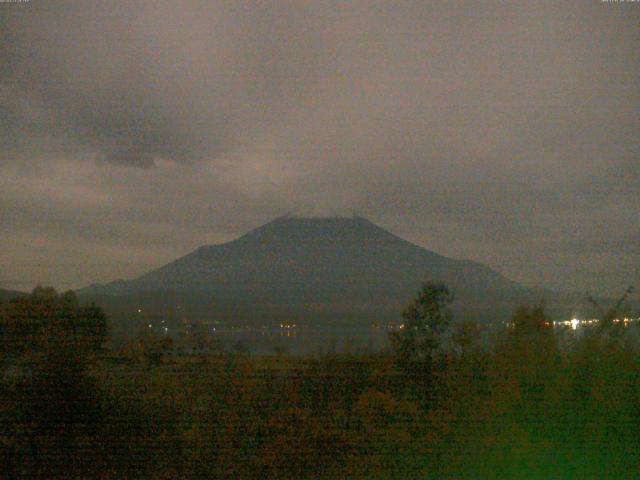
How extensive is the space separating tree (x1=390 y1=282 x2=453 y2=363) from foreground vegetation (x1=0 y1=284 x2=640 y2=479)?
2 centimetres

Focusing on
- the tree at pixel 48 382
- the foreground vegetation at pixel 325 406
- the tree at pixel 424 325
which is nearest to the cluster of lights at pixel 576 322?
the foreground vegetation at pixel 325 406

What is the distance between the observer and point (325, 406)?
572 centimetres

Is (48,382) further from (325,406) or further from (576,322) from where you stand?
(576,322)

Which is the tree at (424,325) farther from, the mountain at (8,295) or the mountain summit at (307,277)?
the mountain at (8,295)

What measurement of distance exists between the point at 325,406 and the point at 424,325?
3.95 feet

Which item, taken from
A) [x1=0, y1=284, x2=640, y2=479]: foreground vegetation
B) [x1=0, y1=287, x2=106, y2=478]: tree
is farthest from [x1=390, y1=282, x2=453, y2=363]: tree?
[x1=0, y1=287, x2=106, y2=478]: tree

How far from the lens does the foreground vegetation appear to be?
5.35 metres

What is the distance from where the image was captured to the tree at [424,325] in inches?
239

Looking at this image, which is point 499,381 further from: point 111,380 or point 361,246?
point 111,380

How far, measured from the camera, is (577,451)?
5.24 m

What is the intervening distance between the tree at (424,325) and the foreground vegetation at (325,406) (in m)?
0.02

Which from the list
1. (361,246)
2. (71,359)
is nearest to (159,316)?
(71,359)

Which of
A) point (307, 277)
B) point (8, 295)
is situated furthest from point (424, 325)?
point (8, 295)

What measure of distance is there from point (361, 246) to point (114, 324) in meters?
2.30
